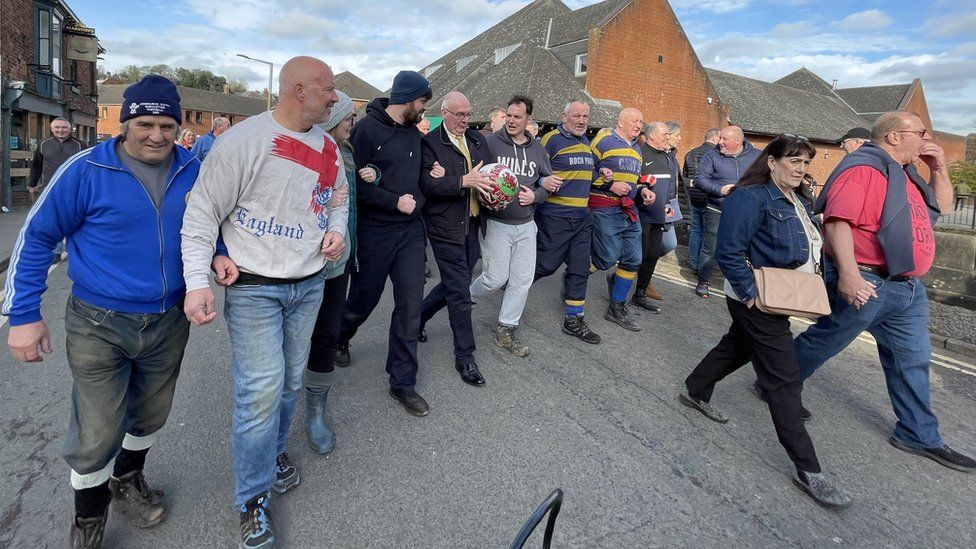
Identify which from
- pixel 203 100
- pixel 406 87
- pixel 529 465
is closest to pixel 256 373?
pixel 529 465

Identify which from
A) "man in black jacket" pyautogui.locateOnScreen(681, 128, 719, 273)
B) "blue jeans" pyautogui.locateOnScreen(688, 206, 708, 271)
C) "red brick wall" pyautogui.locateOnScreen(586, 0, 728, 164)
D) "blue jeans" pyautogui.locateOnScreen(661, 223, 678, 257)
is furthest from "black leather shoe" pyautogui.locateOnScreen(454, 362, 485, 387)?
"red brick wall" pyautogui.locateOnScreen(586, 0, 728, 164)

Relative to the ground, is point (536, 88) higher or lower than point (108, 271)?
higher

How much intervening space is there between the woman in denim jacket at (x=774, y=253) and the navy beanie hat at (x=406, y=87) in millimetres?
2048

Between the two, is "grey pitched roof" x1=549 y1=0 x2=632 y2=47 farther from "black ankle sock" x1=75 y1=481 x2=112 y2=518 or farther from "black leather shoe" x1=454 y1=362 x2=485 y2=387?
"black ankle sock" x1=75 y1=481 x2=112 y2=518

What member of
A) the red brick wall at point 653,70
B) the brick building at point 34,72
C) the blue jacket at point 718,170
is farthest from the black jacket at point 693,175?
the red brick wall at point 653,70

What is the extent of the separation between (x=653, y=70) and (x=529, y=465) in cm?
3487

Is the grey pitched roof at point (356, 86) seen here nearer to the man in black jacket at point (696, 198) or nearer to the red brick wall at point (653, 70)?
the red brick wall at point (653, 70)

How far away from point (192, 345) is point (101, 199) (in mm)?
3184

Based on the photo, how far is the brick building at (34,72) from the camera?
52.1 ft

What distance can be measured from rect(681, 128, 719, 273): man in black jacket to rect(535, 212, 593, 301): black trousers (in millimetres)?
2899

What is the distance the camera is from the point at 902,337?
363 centimetres

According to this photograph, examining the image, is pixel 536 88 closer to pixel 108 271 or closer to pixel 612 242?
pixel 612 242

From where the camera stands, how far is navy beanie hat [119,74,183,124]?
222 cm

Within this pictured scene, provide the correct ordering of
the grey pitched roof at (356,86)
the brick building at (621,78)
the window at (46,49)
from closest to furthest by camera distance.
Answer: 1. the window at (46,49)
2. the brick building at (621,78)
3. the grey pitched roof at (356,86)
